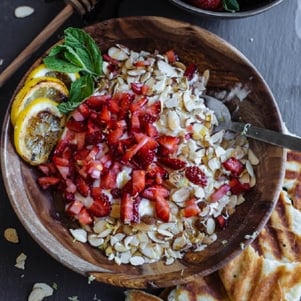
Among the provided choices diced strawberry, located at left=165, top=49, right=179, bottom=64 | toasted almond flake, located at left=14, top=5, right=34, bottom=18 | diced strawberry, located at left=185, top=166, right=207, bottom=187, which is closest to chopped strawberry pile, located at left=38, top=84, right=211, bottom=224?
diced strawberry, located at left=185, top=166, right=207, bottom=187

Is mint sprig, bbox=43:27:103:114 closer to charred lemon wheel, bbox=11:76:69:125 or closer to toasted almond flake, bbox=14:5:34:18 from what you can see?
charred lemon wheel, bbox=11:76:69:125

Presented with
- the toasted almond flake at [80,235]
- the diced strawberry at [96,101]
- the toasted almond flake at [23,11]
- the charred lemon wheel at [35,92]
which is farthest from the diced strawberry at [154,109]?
the toasted almond flake at [23,11]

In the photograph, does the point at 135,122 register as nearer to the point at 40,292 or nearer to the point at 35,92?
the point at 35,92

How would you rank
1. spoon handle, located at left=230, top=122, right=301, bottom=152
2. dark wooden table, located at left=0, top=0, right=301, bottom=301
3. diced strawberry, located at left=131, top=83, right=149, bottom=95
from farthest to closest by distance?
dark wooden table, located at left=0, top=0, right=301, bottom=301 < diced strawberry, located at left=131, top=83, right=149, bottom=95 < spoon handle, located at left=230, top=122, right=301, bottom=152

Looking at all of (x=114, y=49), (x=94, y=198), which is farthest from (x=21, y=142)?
(x=114, y=49)

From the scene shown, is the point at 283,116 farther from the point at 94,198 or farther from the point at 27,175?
the point at 27,175

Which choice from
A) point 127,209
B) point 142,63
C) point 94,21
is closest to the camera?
point 127,209

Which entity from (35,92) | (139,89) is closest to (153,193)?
(139,89)
